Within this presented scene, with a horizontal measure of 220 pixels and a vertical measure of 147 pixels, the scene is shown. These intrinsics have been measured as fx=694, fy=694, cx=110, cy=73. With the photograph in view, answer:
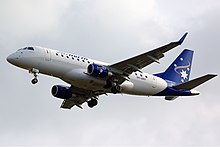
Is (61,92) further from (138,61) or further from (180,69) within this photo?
(180,69)

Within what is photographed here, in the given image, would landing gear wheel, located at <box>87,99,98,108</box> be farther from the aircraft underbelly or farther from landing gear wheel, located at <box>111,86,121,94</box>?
landing gear wheel, located at <box>111,86,121,94</box>

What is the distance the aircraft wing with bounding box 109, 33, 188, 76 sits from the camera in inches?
2518

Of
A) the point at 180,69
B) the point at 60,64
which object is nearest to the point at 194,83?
the point at 180,69

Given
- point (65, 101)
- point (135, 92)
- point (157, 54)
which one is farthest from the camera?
point (65, 101)

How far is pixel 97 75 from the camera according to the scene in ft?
215

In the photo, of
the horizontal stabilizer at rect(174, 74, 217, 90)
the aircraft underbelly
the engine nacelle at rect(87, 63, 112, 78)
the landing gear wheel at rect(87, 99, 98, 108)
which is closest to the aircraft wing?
the engine nacelle at rect(87, 63, 112, 78)

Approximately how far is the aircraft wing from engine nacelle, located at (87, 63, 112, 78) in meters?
1.37

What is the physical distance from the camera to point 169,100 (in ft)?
238

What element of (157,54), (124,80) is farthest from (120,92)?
(157,54)

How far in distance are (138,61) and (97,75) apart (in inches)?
166

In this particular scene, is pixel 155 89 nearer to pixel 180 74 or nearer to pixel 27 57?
pixel 180 74

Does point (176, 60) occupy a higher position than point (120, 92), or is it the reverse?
point (176, 60)

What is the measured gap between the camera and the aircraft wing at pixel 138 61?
63956mm

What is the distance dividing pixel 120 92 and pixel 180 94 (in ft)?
24.0
